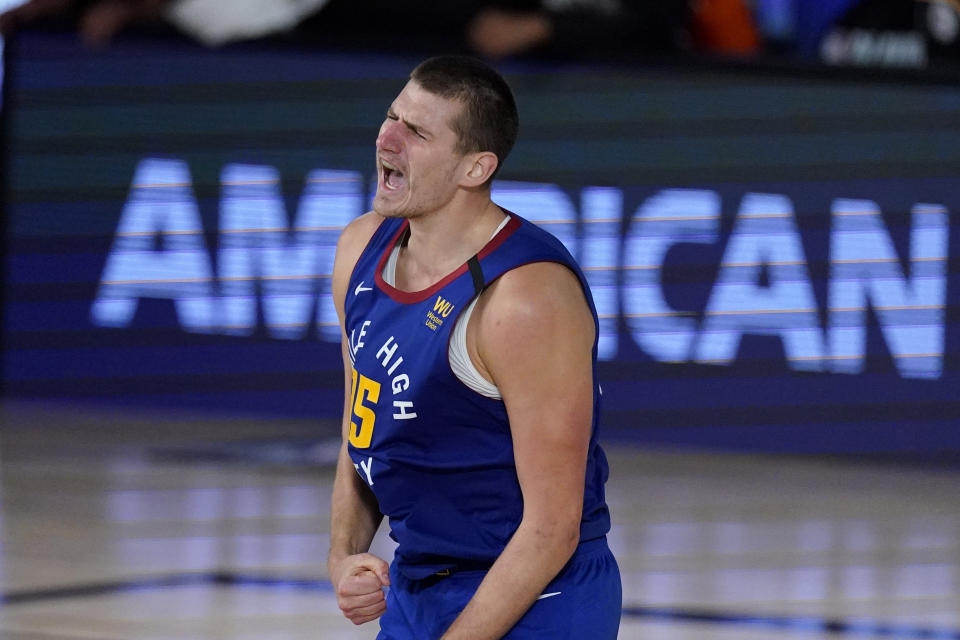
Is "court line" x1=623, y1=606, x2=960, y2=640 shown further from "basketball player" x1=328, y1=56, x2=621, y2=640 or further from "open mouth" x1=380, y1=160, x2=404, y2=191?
"open mouth" x1=380, y1=160, x2=404, y2=191

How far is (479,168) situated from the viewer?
219 centimetres

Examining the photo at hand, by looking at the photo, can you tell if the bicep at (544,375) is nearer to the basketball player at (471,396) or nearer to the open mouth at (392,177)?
the basketball player at (471,396)

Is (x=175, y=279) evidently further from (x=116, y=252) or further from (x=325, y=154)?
(x=325, y=154)

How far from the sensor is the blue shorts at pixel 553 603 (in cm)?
220

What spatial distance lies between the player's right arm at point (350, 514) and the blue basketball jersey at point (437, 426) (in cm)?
8

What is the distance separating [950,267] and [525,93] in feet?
5.87

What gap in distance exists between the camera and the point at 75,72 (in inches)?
268

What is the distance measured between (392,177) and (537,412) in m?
0.39

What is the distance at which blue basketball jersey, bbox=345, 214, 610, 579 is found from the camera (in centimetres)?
213

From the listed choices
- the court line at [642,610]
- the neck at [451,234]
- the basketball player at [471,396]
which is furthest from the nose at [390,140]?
the court line at [642,610]

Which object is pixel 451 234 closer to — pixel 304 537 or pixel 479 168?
pixel 479 168

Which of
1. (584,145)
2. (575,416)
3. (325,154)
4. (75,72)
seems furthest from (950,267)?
(575,416)

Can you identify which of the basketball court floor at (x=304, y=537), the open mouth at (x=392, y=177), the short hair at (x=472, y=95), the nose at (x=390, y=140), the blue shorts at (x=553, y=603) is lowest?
the basketball court floor at (x=304, y=537)

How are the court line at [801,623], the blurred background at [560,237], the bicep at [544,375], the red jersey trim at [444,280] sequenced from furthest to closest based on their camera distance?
the blurred background at [560,237] < the court line at [801,623] < the red jersey trim at [444,280] < the bicep at [544,375]
